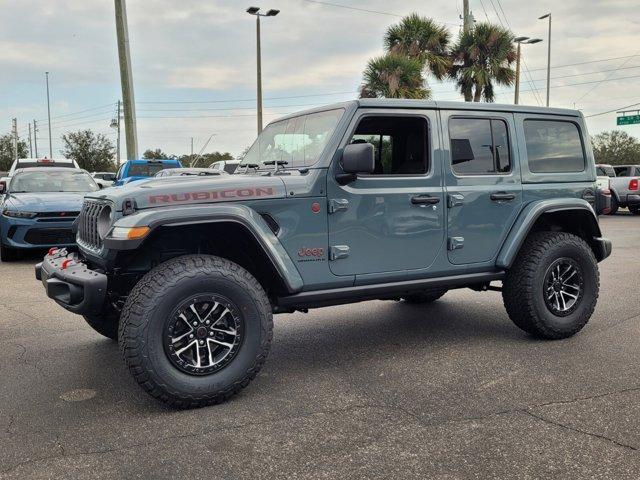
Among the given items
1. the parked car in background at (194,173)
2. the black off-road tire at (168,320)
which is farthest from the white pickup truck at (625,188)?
the black off-road tire at (168,320)

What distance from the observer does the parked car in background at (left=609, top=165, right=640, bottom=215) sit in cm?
1925

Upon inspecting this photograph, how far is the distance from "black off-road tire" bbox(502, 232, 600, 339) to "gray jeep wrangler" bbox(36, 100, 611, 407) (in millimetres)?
13

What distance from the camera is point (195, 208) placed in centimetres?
349

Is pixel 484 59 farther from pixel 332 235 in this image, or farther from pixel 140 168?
pixel 332 235

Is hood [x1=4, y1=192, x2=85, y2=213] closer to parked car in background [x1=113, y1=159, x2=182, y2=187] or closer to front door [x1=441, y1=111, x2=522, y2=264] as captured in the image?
parked car in background [x1=113, y1=159, x2=182, y2=187]

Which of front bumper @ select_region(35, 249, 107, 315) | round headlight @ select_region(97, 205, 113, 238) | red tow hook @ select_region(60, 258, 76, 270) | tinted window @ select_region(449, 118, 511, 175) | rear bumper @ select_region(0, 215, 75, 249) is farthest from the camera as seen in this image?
rear bumper @ select_region(0, 215, 75, 249)

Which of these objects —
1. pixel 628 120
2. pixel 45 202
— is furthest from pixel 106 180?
pixel 628 120

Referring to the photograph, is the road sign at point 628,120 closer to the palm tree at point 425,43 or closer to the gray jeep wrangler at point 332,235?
the palm tree at point 425,43

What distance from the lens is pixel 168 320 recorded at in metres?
3.41

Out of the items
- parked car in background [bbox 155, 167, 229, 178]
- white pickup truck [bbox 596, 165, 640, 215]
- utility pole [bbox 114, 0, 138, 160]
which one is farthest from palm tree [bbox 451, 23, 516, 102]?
parked car in background [bbox 155, 167, 229, 178]

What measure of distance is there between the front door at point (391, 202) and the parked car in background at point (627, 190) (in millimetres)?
16849

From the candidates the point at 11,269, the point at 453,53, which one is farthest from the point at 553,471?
the point at 453,53

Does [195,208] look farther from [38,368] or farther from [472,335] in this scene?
[472,335]

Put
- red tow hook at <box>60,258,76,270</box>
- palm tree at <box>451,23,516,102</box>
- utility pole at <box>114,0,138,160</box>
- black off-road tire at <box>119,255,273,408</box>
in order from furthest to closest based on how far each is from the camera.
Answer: palm tree at <box>451,23,516,102</box> < utility pole at <box>114,0,138,160</box> < red tow hook at <box>60,258,76,270</box> < black off-road tire at <box>119,255,273,408</box>
